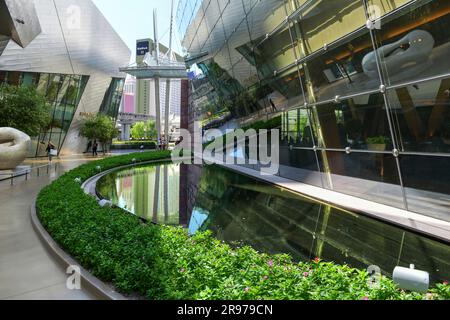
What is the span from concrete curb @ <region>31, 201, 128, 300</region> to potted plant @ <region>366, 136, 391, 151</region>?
328 inches

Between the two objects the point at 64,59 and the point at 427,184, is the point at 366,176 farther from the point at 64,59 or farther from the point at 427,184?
the point at 64,59

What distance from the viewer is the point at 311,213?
8.98 m

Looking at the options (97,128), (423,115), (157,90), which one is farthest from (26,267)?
(157,90)

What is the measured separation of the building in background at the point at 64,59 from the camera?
2766 cm

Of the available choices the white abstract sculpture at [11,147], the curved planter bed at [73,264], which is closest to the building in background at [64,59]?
the white abstract sculpture at [11,147]

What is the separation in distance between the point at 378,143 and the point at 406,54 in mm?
2567

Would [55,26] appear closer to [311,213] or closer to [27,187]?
[27,187]

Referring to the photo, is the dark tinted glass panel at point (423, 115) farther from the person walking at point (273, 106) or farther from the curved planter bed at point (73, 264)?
the person walking at point (273, 106)

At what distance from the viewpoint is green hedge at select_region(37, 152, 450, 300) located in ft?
10.9

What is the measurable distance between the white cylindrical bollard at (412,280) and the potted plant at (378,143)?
6.81 m

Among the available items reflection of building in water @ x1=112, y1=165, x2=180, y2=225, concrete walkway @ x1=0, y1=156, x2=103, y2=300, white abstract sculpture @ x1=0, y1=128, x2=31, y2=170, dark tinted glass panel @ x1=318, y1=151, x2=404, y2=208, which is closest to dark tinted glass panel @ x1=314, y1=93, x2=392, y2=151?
dark tinted glass panel @ x1=318, y1=151, x2=404, y2=208

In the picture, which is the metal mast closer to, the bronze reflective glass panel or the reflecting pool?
the reflecting pool
